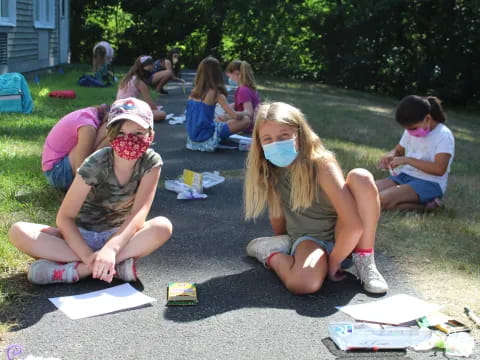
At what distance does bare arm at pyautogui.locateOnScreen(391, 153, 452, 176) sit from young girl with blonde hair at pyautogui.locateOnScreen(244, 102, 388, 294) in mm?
1477

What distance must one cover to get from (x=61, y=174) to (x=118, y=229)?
4.17ft

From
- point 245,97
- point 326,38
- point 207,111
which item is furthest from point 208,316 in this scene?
point 326,38

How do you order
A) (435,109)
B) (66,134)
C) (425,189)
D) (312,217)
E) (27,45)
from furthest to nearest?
(27,45) → (425,189) → (435,109) → (66,134) → (312,217)

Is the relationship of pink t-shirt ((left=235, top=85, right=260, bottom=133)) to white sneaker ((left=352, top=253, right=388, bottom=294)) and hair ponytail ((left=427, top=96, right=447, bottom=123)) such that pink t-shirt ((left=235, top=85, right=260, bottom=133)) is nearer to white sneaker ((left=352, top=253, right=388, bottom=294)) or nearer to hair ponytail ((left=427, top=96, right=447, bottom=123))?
hair ponytail ((left=427, top=96, right=447, bottom=123))

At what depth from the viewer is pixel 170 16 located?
2230 centimetres

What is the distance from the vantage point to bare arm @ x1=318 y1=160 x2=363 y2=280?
3.29m

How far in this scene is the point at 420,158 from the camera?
492 centimetres

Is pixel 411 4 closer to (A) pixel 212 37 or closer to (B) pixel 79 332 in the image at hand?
(A) pixel 212 37

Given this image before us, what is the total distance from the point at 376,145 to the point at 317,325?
602cm

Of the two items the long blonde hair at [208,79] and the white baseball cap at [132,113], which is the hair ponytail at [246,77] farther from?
the white baseball cap at [132,113]

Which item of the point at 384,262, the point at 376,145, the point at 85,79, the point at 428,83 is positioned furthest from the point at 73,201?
the point at 428,83

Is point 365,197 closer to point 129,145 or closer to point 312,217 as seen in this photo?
point 312,217

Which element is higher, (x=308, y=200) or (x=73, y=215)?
(x=308, y=200)

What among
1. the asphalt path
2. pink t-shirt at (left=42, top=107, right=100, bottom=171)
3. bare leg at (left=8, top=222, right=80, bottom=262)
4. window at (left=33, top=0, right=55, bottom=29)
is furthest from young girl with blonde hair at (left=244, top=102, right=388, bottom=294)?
window at (left=33, top=0, right=55, bottom=29)
